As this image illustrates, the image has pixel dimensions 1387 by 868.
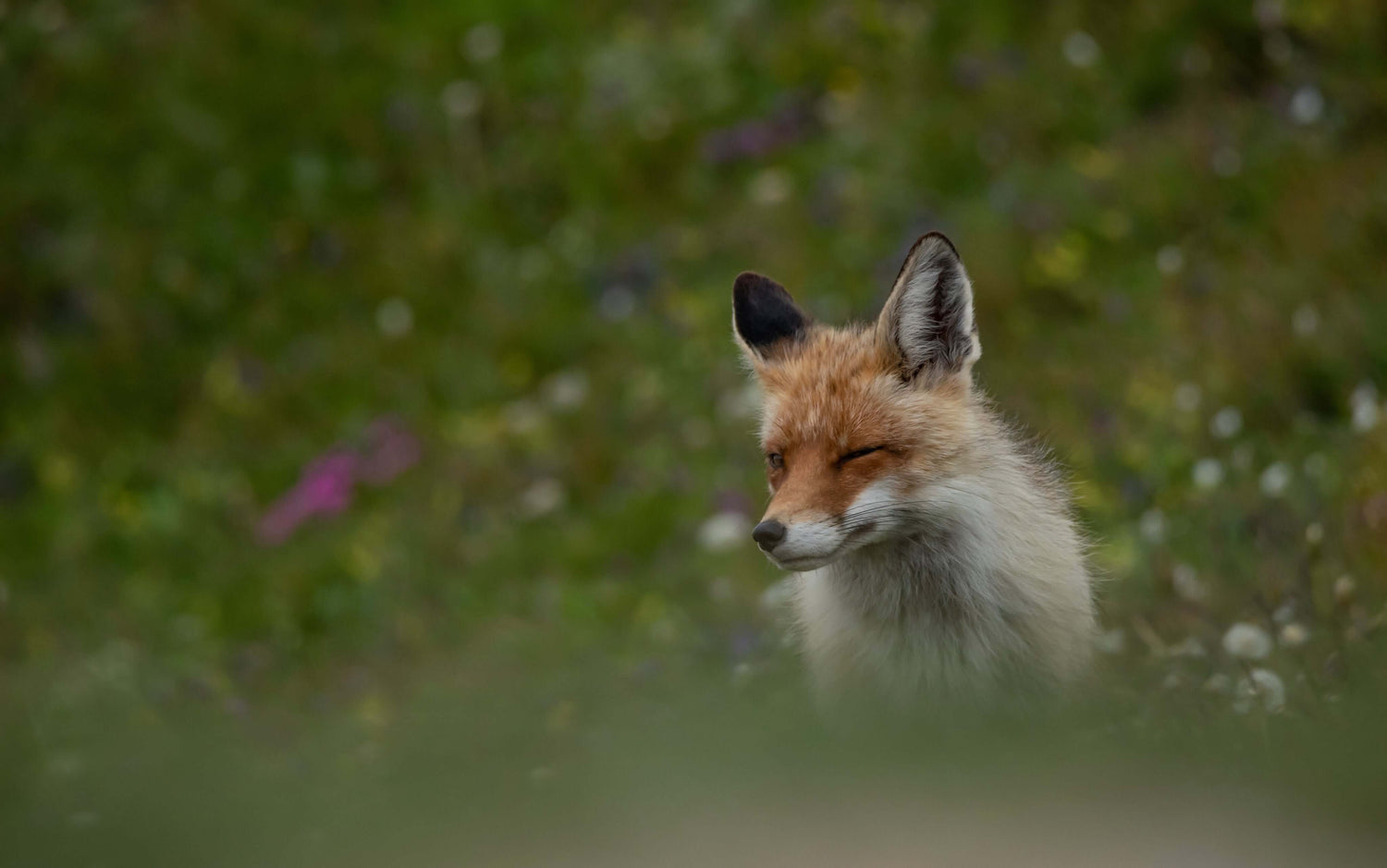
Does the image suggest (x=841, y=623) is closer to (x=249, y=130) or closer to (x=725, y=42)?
(x=725, y=42)

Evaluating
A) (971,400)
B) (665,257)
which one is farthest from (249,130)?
(971,400)

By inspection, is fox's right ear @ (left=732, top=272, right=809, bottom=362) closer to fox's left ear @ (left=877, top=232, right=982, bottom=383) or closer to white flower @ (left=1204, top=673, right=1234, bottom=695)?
fox's left ear @ (left=877, top=232, right=982, bottom=383)

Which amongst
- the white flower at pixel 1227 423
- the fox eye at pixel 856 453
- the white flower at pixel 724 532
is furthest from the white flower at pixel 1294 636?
the white flower at pixel 724 532

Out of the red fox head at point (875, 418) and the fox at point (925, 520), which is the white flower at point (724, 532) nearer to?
the red fox head at point (875, 418)

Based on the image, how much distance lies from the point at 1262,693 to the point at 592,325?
26.6 feet

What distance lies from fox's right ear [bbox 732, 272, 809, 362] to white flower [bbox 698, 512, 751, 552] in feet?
9.25

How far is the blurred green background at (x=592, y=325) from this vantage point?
317 inches

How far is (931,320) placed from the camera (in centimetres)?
616

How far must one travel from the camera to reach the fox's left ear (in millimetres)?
5945

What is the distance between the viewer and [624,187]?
13578 millimetres

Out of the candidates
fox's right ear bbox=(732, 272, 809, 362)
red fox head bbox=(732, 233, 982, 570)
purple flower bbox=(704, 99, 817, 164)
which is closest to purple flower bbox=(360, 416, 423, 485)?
purple flower bbox=(704, 99, 817, 164)

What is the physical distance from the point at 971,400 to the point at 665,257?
681 cm

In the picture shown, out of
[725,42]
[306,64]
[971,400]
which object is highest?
[306,64]

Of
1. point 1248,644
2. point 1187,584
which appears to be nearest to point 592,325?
point 1187,584
